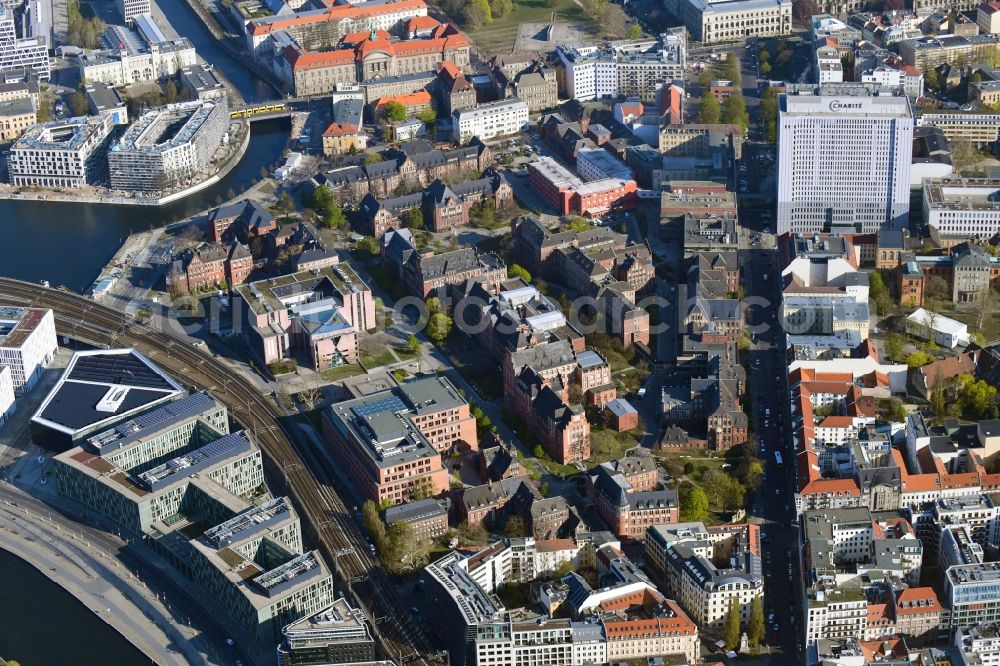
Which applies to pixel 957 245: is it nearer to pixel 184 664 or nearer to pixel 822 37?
pixel 822 37

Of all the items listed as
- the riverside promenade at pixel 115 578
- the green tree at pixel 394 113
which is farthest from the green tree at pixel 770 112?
the riverside promenade at pixel 115 578

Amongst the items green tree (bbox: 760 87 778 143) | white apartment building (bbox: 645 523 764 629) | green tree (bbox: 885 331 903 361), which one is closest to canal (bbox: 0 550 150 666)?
white apartment building (bbox: 645 523 764 629)

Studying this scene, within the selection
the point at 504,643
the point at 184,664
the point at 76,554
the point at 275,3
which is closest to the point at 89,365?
the point at 76,554

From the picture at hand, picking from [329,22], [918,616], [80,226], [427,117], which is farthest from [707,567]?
[329,22]

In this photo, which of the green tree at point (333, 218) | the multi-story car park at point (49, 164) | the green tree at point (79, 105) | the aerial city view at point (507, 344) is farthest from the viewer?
the green tree at point (79, 105)

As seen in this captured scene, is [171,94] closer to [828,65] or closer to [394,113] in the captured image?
[394,113]

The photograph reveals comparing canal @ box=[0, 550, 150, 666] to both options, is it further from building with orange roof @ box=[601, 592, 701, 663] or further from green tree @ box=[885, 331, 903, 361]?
green tree @ box=[885, 331, 903, 361]

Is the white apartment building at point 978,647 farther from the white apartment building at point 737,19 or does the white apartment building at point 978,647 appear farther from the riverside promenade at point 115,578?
the white apartment building at point 737,19
